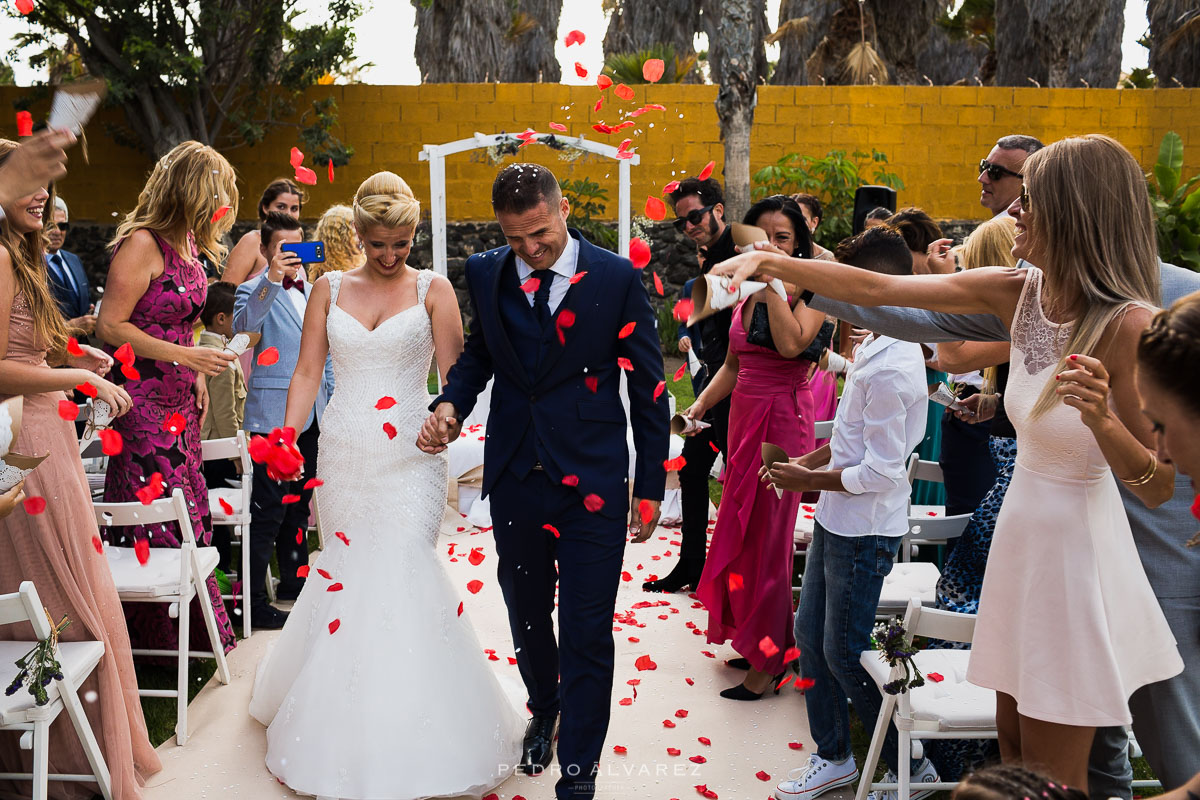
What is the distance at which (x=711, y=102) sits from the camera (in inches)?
594

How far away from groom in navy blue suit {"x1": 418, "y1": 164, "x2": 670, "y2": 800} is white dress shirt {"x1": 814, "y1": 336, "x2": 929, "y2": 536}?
0.63 metres

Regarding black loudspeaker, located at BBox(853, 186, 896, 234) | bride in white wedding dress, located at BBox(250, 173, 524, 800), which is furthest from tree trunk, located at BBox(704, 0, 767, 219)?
bride in white wedding dress, located at BBox(250, 173, 524, 800)

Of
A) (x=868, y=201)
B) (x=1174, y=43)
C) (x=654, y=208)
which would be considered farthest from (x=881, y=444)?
(x=1174, y=43)

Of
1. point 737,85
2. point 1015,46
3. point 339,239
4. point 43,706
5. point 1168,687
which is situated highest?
point 1015,46

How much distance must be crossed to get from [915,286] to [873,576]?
1.20m

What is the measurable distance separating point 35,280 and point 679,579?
3533 mm

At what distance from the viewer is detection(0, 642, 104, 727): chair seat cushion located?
3.07m

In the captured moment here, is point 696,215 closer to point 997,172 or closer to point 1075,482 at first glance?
point 997,172

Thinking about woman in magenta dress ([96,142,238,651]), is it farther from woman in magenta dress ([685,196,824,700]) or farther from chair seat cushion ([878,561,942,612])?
chair seat cushion ([878,561,942,612])

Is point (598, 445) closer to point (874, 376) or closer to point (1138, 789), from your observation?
point (874, 376)

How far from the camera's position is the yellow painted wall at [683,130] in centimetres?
1489

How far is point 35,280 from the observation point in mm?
3570

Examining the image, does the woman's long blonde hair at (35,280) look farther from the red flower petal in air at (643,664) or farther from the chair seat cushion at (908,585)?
the chair seat cushion at (908,585)

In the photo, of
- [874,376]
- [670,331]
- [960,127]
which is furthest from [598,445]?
[960,127]
